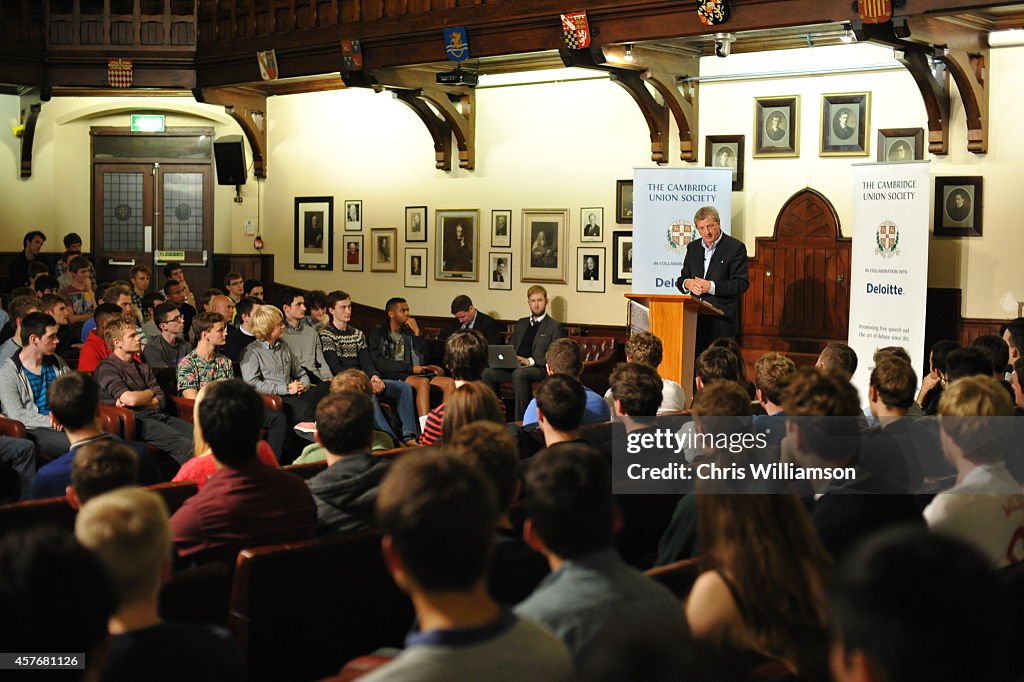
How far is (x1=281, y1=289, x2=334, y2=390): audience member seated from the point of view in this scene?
31.3ft

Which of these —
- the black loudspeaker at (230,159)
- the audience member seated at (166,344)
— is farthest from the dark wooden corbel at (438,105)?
the audience member seated at (166,344)

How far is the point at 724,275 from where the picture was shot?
380 inches

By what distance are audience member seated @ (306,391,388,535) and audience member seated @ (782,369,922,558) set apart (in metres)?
1.48

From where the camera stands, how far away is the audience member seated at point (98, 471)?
11.4 feet

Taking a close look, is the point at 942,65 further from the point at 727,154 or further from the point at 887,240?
the point at 727,154

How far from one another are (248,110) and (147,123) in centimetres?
162

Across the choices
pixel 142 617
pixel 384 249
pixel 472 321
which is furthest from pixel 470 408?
pixel 384 249

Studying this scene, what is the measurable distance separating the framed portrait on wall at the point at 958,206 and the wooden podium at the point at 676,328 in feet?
9.54

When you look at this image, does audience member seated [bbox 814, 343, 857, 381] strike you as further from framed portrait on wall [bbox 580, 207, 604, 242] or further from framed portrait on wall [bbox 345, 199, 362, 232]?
framed portrait on wall [bbox 345, 199, 362, 232]

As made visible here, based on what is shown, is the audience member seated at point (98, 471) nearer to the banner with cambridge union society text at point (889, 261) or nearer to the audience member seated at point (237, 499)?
the audience member seated at point (237, 499)

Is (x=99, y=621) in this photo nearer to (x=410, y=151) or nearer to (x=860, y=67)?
(x=860, y=67)

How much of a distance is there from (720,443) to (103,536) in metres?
1.74

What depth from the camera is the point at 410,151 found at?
14.6 meters

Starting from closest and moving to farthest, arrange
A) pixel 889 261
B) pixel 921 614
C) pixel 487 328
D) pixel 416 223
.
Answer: pixel 921 614
pixel 889 261
pixel 487 328
pixel 416 223
